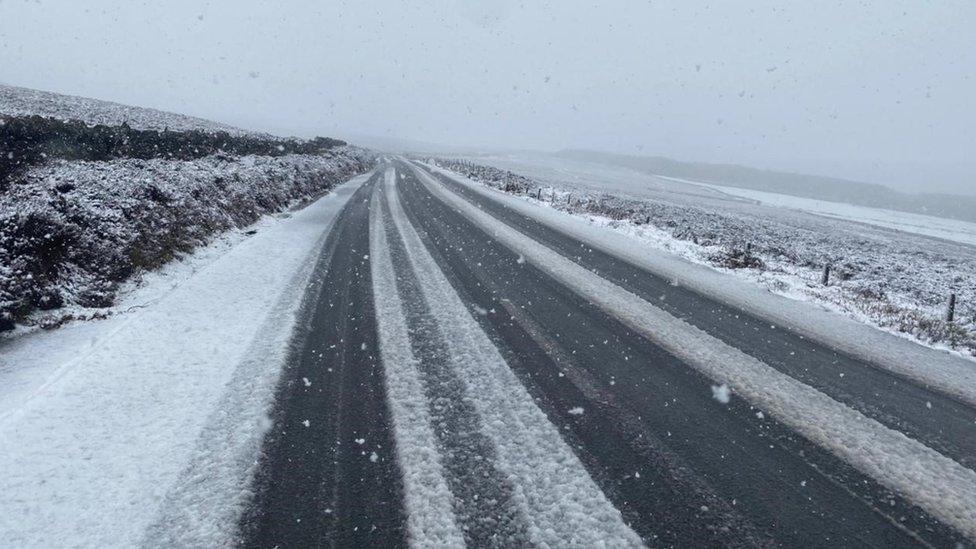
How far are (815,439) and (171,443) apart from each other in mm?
5336

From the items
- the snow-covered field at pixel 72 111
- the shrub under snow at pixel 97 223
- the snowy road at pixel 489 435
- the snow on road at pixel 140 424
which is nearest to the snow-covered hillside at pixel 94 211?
the shrub under snow at pixel 97 223

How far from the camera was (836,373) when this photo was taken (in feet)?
19.0

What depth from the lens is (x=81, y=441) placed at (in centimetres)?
370

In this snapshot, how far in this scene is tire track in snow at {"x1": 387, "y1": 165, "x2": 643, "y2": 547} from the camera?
2.96 meters

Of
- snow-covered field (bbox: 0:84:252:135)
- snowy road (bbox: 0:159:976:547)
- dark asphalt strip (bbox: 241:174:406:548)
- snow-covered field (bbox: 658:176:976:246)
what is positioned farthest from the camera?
snow-covered field (bbox: 658:176:976:246)

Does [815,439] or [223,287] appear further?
[223,287]

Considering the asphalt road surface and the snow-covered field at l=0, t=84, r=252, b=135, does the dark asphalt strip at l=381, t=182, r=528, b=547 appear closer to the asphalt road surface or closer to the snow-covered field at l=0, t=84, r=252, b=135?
the asphalt road surface

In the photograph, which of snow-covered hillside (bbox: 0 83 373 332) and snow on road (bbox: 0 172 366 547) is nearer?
snow on road (bbox: 0 172 366 547)

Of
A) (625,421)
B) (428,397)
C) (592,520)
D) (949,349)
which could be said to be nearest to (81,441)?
(428,397)

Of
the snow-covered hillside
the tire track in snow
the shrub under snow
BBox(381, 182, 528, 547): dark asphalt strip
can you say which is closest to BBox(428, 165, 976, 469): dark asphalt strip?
the tire track in snow

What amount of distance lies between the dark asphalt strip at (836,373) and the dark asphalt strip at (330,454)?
4700 mm

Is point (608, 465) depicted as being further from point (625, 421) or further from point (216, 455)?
point (216, 455)

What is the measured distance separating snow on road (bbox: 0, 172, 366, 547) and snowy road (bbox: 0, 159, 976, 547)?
0.02 metres

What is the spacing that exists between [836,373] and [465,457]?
192 inches
